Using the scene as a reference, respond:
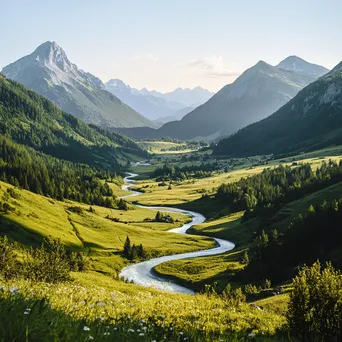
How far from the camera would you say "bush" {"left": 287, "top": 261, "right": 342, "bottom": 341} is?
1316 centimetres

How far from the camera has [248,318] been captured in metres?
15.4

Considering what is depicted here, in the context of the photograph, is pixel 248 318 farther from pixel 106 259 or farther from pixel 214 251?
pixel 214 251

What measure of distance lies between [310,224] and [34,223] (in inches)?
3772

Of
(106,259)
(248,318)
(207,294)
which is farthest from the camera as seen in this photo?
(106,259)

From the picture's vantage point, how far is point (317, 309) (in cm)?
1377

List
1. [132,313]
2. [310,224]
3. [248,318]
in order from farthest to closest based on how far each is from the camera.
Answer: [310,224]
[248,318]
[132,313]

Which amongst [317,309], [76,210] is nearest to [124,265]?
[76,210]

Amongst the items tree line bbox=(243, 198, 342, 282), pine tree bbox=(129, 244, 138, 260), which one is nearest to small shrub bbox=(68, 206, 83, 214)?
pine tree bbox=(129, 244, 138, 260)

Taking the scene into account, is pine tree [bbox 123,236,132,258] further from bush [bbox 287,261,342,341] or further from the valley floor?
bush [bbox 287,261,342,341]

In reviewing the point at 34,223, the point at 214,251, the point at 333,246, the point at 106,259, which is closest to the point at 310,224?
the point at 333,246

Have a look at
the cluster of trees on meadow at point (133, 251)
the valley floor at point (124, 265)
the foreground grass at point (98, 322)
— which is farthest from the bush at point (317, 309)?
the cluster of trees on meadow at point (133, 251)

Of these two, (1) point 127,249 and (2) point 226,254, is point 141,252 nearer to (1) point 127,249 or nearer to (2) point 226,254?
(1) point 127,249

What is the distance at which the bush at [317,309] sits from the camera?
1316 centimetres

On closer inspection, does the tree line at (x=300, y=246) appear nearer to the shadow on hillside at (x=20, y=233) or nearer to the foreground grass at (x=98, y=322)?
the shadow on hillside at (x=20, y=233)
